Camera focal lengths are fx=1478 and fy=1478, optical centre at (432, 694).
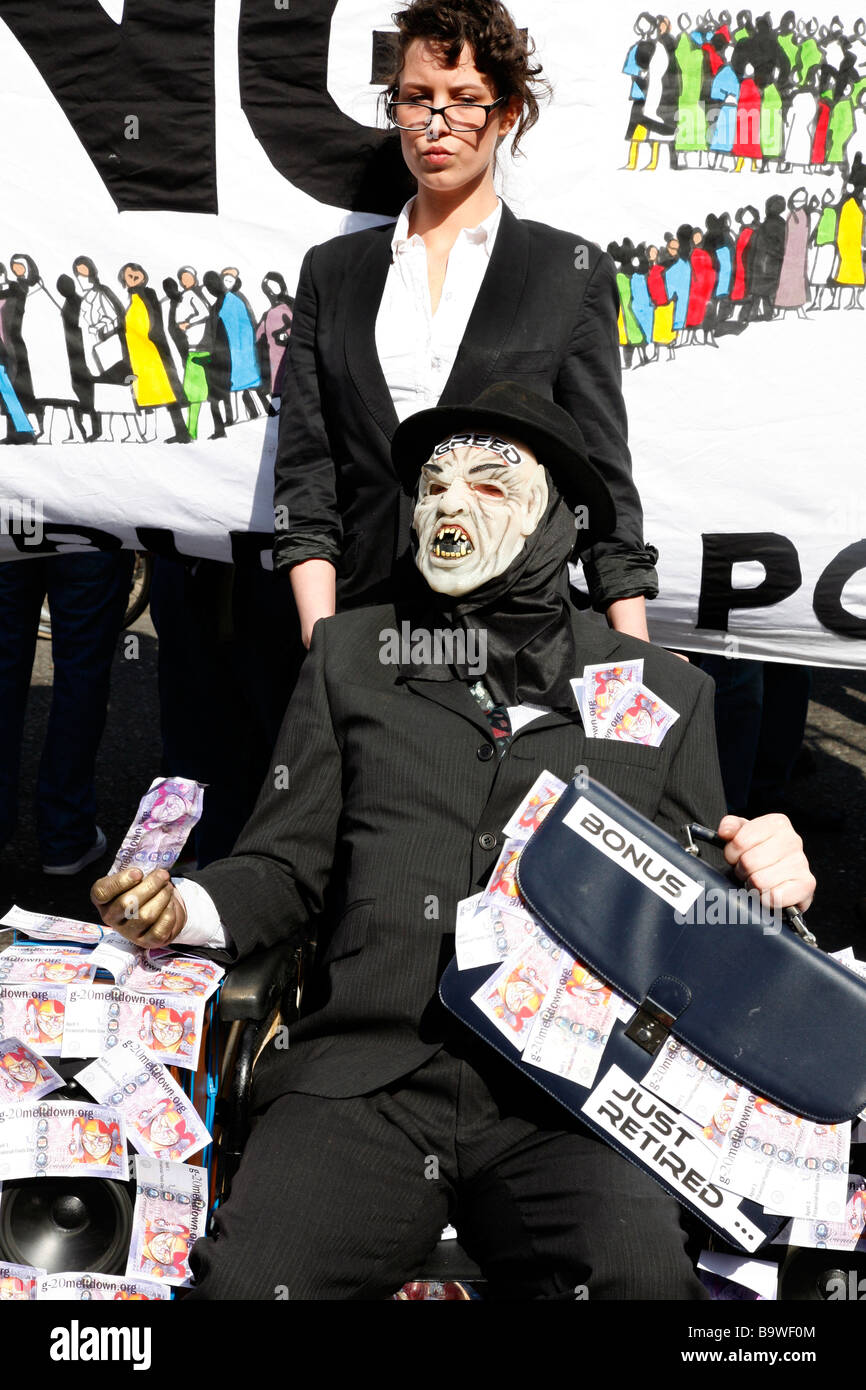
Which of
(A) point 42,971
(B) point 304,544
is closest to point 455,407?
(B) point 304,544

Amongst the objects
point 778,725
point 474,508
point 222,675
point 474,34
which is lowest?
point 778,725

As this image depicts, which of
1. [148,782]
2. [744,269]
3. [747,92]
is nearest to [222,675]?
[744,269]

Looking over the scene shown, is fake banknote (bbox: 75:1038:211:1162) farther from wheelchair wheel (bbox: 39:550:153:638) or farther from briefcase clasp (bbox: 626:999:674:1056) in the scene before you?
wheelchair wheel (bbox: 39:550:153:638)

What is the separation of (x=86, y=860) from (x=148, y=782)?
0.90m

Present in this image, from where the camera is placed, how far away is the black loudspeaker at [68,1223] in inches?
88.1

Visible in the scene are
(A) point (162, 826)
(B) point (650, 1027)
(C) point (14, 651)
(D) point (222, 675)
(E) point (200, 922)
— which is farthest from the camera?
(C) point (14, 651)

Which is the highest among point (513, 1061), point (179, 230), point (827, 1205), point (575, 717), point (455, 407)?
point (179, 230)

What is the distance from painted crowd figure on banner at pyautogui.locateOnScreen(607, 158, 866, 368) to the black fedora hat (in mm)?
859

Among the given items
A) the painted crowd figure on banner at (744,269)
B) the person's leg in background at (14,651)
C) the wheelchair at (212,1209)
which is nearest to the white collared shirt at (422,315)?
the painted crowd figure on banner at (744,269)

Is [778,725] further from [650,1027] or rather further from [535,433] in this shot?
[650,1027]

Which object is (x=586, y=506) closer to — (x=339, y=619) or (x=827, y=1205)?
(x=339, y=619)

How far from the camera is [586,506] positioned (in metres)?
2.72

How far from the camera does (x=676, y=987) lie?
7.27 feet
